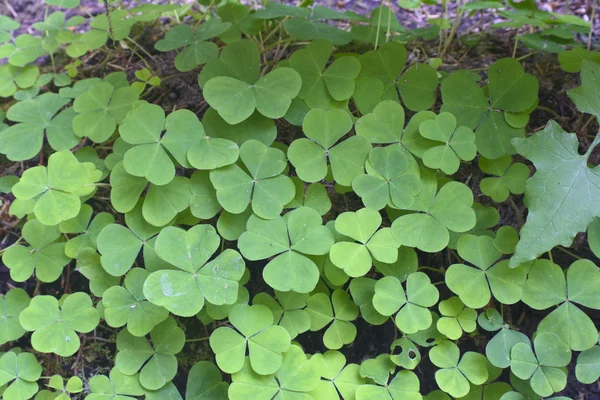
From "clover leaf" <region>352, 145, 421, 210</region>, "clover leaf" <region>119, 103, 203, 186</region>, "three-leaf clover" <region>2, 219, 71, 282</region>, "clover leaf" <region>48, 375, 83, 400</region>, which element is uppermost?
"clover leaf" <region>119, 103, 203, 186</region>

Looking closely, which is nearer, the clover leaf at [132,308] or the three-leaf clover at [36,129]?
the clover leaf at [132,308]

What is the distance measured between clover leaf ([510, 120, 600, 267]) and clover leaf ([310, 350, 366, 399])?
64 cm

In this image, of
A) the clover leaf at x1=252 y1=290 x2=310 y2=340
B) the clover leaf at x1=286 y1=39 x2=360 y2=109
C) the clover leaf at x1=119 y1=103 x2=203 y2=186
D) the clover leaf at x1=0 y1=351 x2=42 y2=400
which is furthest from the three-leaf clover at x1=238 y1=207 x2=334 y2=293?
the clover leaf at x1=0 y1=351 x2=42 y2=400

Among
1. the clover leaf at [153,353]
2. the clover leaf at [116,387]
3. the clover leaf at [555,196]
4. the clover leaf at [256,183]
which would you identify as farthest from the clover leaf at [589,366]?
the clover leaf at [116,387]

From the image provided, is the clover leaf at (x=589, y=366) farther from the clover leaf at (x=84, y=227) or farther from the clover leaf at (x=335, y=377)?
the clover leaf at (x=84, y=227)

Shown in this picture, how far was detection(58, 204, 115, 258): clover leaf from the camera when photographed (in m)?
1.67

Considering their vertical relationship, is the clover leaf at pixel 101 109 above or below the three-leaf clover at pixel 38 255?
above

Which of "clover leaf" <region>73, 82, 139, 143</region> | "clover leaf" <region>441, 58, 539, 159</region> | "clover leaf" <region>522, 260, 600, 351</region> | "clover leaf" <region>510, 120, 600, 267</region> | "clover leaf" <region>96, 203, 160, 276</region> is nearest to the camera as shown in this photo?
"clover leaf" <region>510, 120, 600, 267</region>

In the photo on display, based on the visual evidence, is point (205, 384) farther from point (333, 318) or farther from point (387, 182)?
point (387, 182)

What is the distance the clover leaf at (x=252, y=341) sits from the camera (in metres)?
1.44

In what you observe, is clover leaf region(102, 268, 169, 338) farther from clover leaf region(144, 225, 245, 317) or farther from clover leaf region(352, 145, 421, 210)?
clover leaf region(352, 145, 421, 210)

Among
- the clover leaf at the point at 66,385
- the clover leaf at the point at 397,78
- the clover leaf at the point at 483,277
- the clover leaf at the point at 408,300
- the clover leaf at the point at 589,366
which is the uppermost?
the clover leaf at the point at 397,78

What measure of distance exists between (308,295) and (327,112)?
66 cm

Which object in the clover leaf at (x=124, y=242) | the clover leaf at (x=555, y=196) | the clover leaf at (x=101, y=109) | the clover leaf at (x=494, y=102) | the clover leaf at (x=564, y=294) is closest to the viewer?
the clover leaf at (x=555, y=196)
